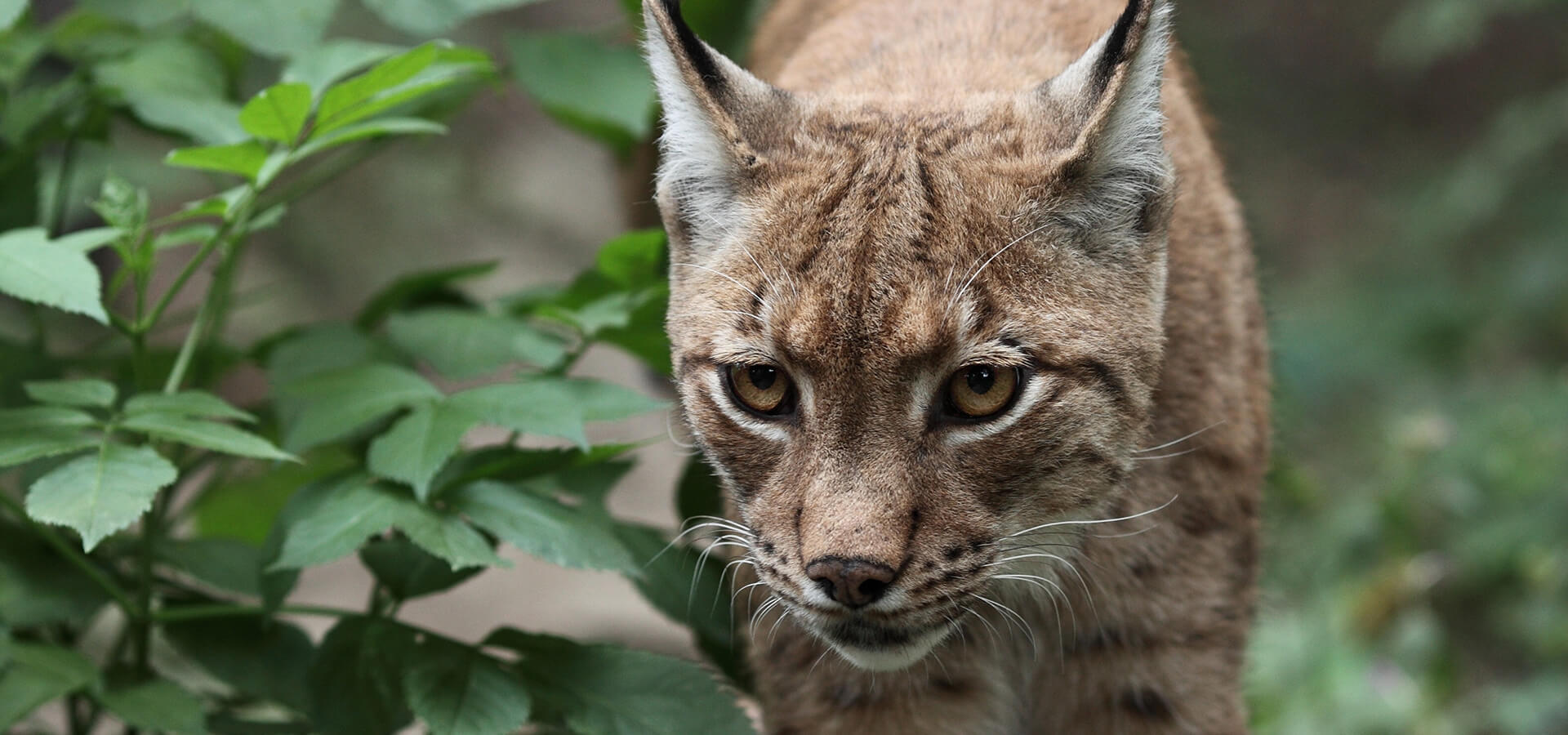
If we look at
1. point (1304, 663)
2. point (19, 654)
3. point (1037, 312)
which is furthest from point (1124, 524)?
point (1304, 663)

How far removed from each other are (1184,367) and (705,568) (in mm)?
1360

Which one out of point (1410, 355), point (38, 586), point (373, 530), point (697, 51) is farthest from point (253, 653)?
point (1410, 355)

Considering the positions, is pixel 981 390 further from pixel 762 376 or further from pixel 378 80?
pixel 378 80

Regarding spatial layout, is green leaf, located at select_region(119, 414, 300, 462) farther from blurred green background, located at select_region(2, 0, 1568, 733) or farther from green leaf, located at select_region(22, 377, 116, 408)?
blurred green background, located at select_region(2, 0, 1568, 733)

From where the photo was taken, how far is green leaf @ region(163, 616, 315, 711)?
11.6ft

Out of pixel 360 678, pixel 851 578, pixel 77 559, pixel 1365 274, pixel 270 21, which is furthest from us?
pixel 1365 274

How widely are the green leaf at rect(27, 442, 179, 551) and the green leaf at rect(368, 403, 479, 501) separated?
439 mm

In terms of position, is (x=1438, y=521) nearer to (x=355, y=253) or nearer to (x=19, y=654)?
(x=19, y=654)

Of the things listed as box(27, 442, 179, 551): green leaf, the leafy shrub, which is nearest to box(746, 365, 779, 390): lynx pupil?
the leafy shrub

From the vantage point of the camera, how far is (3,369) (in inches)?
147

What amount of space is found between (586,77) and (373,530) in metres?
1.81

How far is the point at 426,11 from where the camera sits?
146 inches

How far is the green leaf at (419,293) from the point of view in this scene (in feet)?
13.7

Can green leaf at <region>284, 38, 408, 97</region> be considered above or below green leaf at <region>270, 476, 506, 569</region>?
above
